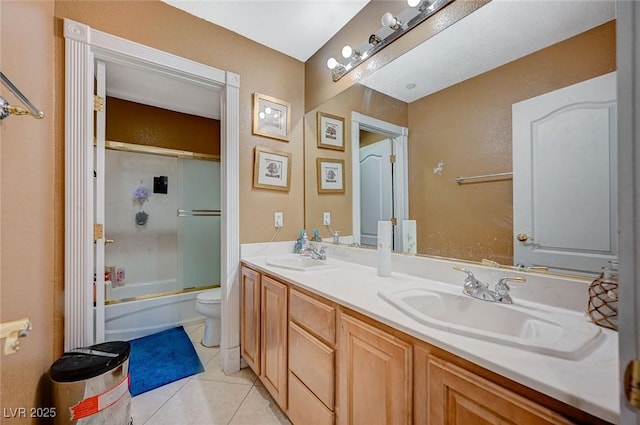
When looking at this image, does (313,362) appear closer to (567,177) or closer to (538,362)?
(538,362)

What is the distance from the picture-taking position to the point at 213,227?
3.29m

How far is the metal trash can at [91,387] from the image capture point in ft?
3.79

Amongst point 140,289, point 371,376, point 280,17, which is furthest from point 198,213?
point 371,376

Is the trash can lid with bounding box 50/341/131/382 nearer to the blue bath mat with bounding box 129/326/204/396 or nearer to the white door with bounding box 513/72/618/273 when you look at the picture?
the blue bath mat with bounding box 129/326/204/396

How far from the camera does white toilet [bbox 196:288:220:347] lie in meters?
2.24

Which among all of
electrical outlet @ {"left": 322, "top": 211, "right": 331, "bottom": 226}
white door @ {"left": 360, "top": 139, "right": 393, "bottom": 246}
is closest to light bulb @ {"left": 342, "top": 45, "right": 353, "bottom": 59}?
white door @ {"left": 360, "top": 139, "right": 393, "bottom": 246}

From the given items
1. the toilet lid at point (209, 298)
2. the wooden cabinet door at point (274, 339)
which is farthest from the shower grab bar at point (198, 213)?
the wooden cabinet door at point (274, 339)

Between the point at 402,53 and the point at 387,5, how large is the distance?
371 mm

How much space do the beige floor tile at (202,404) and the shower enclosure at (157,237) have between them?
45.1 inches

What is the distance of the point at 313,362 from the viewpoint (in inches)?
45.4

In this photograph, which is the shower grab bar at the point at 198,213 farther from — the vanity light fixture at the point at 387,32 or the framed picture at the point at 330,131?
the vanity light fixture at the point at 387,32

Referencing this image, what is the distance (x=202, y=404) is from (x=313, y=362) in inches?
37.5

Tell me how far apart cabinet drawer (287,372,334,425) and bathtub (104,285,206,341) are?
1910 millimetres

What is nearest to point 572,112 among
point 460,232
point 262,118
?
point 460,232
